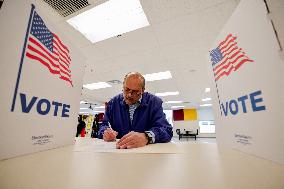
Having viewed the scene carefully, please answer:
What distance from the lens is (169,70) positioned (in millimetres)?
4996

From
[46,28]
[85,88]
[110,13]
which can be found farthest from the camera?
[85,88]

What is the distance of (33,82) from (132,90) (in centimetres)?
107

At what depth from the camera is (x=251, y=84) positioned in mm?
629

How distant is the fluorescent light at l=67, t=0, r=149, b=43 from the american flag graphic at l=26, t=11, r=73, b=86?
1.73 m

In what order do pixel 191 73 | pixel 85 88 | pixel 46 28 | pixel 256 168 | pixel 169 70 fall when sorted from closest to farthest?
pixel 256 168
pixel 46 28
pixel 169 70
pixel 191 73
pixel 85 88

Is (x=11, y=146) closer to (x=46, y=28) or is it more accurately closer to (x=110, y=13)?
(x=46, y=28)

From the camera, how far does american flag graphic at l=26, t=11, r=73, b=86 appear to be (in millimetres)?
672

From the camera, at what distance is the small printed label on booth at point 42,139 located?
70 cm

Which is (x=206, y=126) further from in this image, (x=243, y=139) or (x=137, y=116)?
(x=243, y=139)

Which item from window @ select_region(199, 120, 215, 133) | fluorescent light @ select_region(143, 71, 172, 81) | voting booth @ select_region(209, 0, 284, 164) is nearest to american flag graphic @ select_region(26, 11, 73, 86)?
voting booth @ select_region(209, 0, 284, 164)

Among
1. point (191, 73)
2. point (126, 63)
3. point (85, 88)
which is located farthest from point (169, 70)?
point (85, 88)

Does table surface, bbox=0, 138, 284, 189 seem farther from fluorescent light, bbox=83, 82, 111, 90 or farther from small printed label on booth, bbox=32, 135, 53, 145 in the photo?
fluorescent light, bbox=83, 82, 111, 90

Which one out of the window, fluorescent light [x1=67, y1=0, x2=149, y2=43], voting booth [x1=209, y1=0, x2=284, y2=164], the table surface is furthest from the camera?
the window

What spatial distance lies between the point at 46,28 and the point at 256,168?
104 cm
